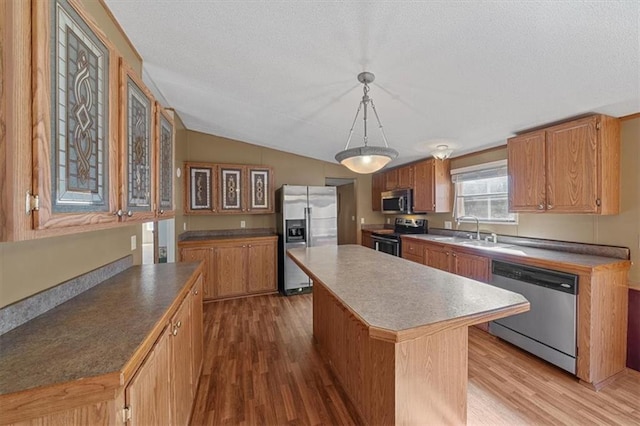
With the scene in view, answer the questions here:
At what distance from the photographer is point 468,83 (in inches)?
78.6

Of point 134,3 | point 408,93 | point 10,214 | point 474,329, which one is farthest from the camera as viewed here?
point 474,329

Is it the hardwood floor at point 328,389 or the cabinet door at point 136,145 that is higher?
the cabinet door at point 136,145

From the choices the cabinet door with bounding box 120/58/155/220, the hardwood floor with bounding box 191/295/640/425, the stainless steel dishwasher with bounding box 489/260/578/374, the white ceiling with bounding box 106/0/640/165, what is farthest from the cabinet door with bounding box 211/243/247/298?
the stainless steel dishwasher with bounding box 489/260/578/374

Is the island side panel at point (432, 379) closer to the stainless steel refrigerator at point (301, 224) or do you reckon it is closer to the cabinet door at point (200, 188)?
the stainless steel refrigerator at point (301, 224)

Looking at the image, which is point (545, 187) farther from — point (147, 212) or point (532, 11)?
point (147, 212)

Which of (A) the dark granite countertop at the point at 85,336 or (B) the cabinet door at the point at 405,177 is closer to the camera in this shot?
(A) the dark granite countertop at the point at 85,336

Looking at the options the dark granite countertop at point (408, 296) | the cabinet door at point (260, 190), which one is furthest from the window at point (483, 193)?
the cabinet door at point (260, 190)

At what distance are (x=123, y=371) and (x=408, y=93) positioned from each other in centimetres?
253

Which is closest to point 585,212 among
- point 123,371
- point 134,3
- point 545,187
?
point 545,187

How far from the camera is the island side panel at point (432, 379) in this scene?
4.34 ft

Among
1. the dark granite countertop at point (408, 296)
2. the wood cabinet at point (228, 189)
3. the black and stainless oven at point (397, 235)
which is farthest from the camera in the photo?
the black and stainless oven at point (397, 235)

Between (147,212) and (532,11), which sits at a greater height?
(532,11)

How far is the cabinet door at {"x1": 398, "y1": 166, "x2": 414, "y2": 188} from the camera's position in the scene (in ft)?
14.8

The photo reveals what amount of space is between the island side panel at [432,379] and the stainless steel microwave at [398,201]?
10.6ft
